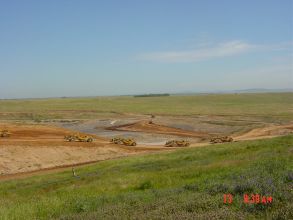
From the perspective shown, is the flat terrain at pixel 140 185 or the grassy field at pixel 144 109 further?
the grassy field at pixel 144 109

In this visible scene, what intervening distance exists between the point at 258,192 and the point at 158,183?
7.97 metres

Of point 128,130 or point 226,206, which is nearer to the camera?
point 226,206

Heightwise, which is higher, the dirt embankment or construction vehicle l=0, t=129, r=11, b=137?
construction vehicle l=0, t=129, r=11, b=137

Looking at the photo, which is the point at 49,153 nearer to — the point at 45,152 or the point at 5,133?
the point at 45,152

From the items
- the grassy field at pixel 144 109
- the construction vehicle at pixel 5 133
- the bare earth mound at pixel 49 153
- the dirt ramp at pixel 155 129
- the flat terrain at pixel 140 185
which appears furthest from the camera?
the grassy field at pixel 144 109

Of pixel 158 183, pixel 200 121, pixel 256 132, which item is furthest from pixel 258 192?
pixel 200 121

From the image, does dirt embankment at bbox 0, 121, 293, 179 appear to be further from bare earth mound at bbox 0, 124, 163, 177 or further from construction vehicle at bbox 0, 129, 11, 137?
construction vehicle at bbox 0, 129, 11, 137

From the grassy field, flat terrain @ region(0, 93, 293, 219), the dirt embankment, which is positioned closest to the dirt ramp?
the dirt embankment

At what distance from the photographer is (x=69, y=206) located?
1100 centimetres

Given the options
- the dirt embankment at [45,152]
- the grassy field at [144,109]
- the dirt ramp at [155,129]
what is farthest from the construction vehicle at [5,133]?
the grassy field at [144,109]

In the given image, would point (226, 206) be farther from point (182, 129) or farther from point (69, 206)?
point (182, 129)

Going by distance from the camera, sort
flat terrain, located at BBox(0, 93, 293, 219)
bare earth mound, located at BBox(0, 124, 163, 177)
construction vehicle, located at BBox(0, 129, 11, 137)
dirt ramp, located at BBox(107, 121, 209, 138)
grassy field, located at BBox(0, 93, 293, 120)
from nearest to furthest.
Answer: flat terrain, located at BBox(0, 93, 293, 219) < bare earth mound, located at BBox(0, 124, 163, 177) < construction vehicle, located at BBox(0, 129, 11, 137) < dirt ramp, located at BBox(107, 121, 209, 138) < grassy field, located at BBox(0, 93, 293, 120)

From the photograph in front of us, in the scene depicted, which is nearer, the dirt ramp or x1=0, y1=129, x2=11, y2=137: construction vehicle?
x1=0, y1=129, x2=11, y2=137: construction vehicle

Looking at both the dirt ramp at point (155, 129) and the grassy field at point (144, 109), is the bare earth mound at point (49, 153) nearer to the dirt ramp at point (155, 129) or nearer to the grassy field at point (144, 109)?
the dirt ramp at point (155, 129)
